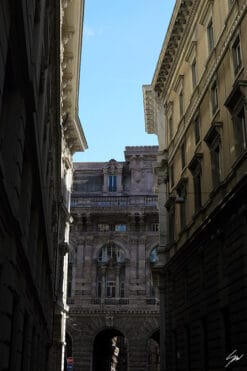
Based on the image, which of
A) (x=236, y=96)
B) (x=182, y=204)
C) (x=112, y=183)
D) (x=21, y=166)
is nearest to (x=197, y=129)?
(x=182, y=204)

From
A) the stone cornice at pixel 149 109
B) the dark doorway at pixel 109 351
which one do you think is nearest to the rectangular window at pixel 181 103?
the stone cornice at pixel 149 109

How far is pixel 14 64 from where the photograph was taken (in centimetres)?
1076

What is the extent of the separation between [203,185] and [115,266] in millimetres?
33396

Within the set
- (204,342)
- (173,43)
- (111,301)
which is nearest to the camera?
(204,342)

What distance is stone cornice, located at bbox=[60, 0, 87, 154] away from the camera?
2956 cm

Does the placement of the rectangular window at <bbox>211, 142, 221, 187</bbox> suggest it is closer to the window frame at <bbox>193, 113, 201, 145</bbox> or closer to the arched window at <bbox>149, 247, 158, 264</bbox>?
the window frame at <bbox>193, 113, 201, 145</bbox>

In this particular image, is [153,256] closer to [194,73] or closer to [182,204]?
[182,204]

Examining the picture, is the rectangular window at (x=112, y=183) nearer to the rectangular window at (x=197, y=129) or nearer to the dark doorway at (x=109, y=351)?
the dark doorway at (x=109, y=351)

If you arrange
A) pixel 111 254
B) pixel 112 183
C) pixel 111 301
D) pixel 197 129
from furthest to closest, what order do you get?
pixel 112 183 → pixel 111 254 → pixel 111 301 → pixel 197 129

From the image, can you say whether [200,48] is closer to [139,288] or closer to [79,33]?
[79,33]

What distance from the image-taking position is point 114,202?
57.9 metres

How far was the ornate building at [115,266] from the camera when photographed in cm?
5328

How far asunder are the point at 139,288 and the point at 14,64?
150 feet

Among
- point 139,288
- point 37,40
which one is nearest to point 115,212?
point 139,288
